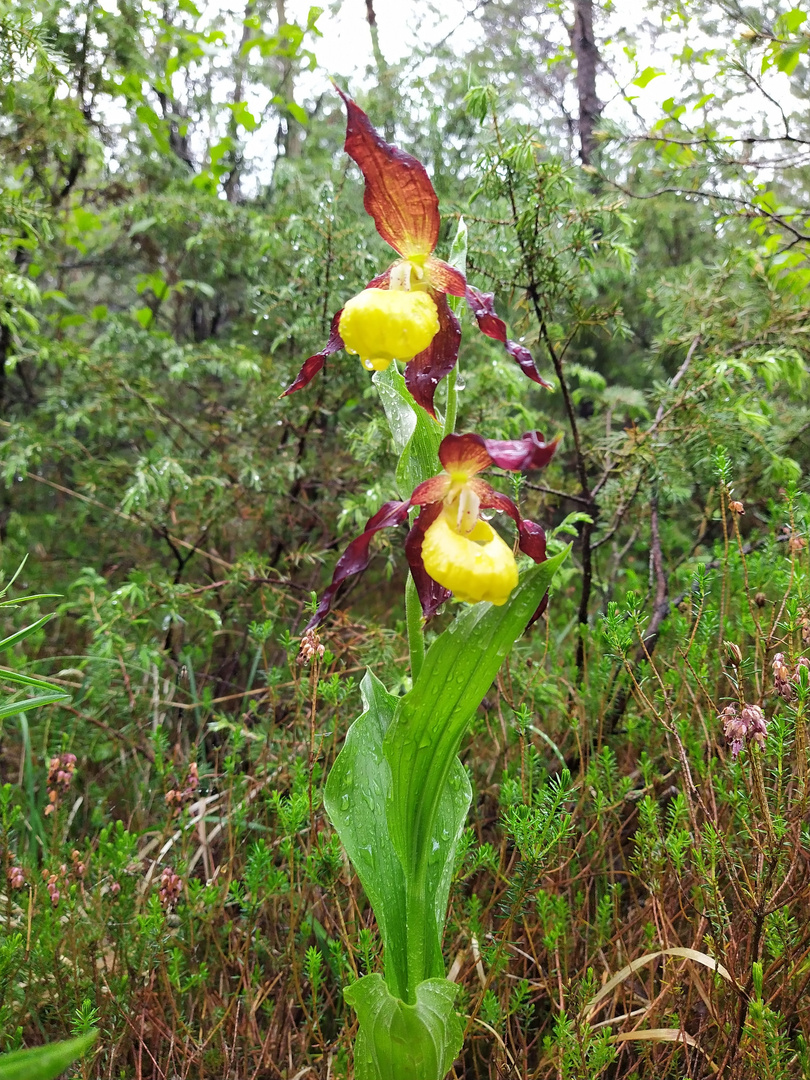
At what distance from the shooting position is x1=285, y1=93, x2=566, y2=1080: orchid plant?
821 mm

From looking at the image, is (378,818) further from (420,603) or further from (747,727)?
(747,727)

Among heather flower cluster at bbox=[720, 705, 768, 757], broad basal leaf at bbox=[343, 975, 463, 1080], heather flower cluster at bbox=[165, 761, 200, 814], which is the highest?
heather flower cluster at bbox=[720, 705, 768, 757]

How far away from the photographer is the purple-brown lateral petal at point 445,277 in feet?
3.12

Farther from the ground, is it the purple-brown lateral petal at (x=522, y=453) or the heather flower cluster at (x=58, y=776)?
the purple-brown lateral petal at (x=522, y=453)

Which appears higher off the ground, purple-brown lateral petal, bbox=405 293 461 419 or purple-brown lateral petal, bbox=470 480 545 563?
purple-brown lateral petal, bbox=405 293 461 419

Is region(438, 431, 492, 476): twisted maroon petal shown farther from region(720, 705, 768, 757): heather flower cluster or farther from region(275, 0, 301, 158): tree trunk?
region(275, 0, 301, 158): tree trunk

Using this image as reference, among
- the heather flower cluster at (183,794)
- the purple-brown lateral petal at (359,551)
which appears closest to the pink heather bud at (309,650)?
the purple-brown lateral petal at (359,551)

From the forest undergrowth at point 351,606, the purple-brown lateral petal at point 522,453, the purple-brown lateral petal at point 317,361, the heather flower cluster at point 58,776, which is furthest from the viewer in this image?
the heather flower cluster at point 58,776

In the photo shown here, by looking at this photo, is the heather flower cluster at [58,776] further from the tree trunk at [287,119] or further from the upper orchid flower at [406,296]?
the tree trunk at [287,119]

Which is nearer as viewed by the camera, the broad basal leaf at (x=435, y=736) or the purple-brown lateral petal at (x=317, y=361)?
the broad basal leaf at (x=435, y=736)

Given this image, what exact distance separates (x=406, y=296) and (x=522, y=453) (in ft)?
0.91

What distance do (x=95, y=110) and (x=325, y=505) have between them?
2.01 m

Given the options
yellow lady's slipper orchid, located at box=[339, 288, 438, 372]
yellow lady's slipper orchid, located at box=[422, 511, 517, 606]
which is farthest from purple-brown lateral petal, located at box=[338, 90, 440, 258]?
yellow lady's slipper orchid, located at box=[422, 511, 517, 606]

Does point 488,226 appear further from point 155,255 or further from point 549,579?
point 155,255
